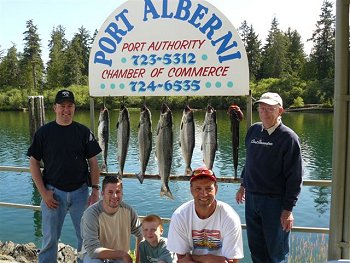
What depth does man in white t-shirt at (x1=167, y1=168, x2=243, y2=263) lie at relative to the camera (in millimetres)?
3176

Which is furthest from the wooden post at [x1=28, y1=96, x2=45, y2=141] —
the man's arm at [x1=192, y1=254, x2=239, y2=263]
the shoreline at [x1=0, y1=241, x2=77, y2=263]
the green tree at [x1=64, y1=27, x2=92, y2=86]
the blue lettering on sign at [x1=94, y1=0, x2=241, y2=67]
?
the green tree at [x1=64, y1=27, x2=92, y2=86]

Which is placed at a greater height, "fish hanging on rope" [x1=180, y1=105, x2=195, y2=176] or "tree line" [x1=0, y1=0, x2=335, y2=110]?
"tree line" [x1=0, y1=0, x2=335, y2=110]

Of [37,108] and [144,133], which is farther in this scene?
[37,108]

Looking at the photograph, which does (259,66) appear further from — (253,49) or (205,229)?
(205,229)

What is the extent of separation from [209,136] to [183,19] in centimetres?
116

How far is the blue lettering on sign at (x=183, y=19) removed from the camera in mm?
4227

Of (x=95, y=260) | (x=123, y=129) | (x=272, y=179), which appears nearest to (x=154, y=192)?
(x=123, y=129)

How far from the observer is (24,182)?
15383mm

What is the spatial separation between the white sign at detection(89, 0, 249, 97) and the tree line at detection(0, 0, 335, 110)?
41117mm

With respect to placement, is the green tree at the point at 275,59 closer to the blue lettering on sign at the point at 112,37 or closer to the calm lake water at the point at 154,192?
the calm lake water at the point at 154,192

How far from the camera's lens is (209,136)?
→ 13.6 ft

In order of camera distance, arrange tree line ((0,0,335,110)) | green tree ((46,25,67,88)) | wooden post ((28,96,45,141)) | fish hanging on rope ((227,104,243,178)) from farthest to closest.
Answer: green tree ((46,25,67,88)), tree line ((0,0,335,110)), wooden post ((28,96,45,141)), fish hanging on rope ((227,104,243,178))

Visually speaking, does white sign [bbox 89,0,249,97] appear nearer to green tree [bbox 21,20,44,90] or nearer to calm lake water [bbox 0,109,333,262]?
calm lake water [bbox 0,109,333,262]

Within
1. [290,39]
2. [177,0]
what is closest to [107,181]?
[177,0]
